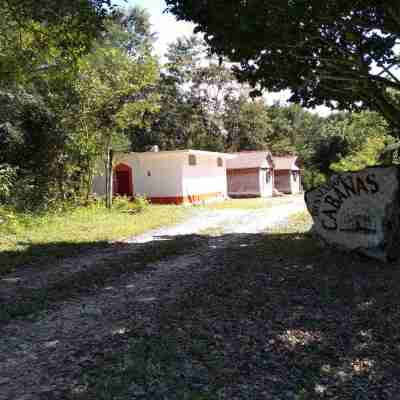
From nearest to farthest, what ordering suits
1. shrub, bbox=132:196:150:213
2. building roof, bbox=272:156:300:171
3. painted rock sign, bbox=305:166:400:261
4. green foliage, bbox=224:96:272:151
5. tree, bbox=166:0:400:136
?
tree, bbox=166:0:400:136, painted rock sign, bbox=305:166:400:261, shrub, bbox=132:196:150:213, building roof, bbox=272:156:300:171, green foliage, bbox=224:96:272:151

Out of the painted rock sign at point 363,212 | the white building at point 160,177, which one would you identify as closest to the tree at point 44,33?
the painted rock sign at point 363,212

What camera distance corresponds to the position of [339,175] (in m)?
8.34

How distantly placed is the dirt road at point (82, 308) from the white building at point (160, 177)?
13.7m

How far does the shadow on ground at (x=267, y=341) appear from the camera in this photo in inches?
134

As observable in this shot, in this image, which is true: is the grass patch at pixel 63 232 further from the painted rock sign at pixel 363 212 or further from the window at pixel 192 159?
the window at pixel 192 159

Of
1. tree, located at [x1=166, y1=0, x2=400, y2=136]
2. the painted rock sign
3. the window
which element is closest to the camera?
tree, located at [x1=166, y1=0, x2=400, y2=136]

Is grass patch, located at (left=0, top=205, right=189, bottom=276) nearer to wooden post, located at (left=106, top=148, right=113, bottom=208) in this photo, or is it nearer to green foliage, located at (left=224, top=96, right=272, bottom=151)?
wooden post, located at (left=106, top=148, right=113, bottom=208)

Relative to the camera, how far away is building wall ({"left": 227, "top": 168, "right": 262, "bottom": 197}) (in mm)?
33531

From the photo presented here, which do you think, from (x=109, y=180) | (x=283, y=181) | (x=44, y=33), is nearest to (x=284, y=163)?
(x=283, y=181)

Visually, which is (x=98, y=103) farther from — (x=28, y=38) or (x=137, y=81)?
(x=28, y=38)

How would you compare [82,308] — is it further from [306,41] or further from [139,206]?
[139,206]

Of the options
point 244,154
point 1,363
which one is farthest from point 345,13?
point 244,154

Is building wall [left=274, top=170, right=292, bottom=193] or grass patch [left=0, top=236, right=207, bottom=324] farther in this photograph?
building wall [left=274, top=170, right=292, bottom=193]

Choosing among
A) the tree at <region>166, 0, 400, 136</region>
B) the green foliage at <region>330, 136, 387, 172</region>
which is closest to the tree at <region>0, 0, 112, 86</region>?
the tree at <region>166, 0, 400, 136</region>
